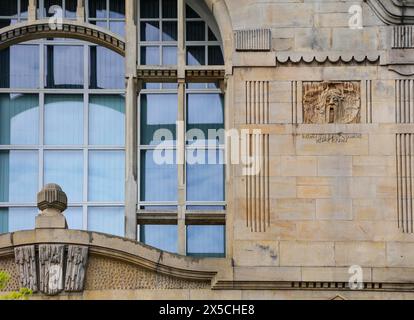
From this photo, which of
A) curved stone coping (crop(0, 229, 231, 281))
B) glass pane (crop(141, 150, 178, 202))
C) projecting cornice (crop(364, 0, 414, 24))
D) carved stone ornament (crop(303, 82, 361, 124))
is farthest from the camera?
glass pane (crop(141, 150, 178, 202))

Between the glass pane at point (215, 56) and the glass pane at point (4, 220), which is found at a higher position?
the glass pane at point (215, 56)

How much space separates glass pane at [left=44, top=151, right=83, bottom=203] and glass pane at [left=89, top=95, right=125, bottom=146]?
461 millimetres

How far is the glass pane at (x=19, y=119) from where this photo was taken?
35062mm

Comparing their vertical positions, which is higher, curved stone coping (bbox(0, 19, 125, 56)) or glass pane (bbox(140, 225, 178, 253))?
curved stone coping (bbox(0, 19, 125, 56))

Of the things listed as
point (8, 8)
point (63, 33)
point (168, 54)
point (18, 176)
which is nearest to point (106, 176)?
point (18, 176)

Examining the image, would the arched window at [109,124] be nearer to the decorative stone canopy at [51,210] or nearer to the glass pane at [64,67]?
the glass pane at [64,67]

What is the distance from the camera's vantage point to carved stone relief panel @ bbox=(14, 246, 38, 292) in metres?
32.2

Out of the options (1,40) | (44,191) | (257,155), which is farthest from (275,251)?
(1,40)

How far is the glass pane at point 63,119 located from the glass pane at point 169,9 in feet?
7.06

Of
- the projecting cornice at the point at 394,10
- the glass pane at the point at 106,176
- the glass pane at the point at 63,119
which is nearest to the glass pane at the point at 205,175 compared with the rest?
the glass pane at the point at 106,176

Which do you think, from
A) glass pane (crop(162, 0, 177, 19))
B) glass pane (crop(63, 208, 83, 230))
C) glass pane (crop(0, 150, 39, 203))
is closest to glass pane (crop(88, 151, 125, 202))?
glass pane (crop(63, 208, 83, 230))

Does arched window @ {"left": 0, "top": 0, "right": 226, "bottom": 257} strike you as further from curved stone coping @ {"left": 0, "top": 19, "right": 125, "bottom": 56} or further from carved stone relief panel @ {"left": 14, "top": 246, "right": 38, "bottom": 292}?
carved stone relief panel @ {"left": 14, "top": 246, "right": 38, "bottom": 292}
